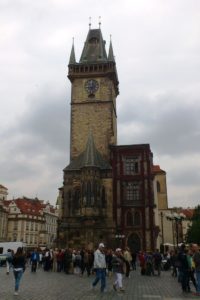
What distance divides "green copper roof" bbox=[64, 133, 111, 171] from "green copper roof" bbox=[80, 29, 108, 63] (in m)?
14.9

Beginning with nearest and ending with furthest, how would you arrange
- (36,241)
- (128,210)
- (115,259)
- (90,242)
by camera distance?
1. (115,259)
2. (90,242)
3. (128,210)
4. (36,241)

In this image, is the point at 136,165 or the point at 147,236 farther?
the point at 136,165

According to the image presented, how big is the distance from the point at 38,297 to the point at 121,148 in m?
47.5

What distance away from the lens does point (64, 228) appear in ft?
185

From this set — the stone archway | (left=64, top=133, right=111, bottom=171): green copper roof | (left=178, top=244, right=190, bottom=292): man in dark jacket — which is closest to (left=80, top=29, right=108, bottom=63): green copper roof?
(left=64, top=133, right=111, bottom=171): green copper roof

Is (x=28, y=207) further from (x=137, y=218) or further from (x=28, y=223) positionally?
(x=137, y=218)

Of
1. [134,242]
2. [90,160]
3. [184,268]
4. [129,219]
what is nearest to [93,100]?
[90,160]

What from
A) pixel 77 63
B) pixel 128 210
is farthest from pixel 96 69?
pixel 128 210

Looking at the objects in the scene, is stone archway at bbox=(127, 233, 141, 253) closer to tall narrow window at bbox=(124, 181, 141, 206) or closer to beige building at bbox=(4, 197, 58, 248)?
tall narrow window at bbox=(124, 181, 141, 206)

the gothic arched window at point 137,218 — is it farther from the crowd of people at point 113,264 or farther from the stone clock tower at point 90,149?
the crowd of people at point 113,264

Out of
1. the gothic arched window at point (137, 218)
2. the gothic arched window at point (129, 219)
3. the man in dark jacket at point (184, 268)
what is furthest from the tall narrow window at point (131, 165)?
the man in dark jacket at point (184, 268)

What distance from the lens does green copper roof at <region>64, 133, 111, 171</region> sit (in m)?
58.8

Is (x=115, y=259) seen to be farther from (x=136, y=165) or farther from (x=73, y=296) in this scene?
(x=136, y=165)

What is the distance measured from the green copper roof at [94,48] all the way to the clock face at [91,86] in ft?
13.7
